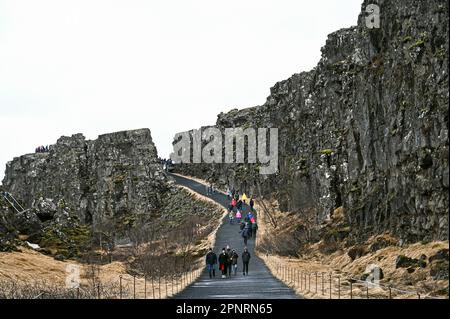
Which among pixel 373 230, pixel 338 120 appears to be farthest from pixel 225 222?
pixel 373 230

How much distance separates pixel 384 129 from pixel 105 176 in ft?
211

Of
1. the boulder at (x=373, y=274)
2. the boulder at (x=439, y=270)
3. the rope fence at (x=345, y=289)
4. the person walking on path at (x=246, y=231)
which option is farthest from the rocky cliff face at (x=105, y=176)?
the boulder at (x=439, y=270)

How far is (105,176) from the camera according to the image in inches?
3954

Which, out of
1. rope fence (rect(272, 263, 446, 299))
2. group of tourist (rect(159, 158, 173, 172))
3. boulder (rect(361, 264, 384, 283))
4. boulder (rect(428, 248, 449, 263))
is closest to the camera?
rope fence (rect(272, 263, 446, 299))

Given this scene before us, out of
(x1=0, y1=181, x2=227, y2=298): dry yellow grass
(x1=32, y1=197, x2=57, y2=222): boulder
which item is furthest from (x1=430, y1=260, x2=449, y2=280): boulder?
(x1=32, y1=197, x2=57, y2=222): boulder

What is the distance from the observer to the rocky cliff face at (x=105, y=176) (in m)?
96.6

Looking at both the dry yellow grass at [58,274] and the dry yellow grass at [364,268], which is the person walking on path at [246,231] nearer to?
the dry yellow grass at [364,268]

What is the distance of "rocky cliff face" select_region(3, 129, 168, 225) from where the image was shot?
317 ft

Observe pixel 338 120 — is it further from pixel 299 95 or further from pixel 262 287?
pixel 262 287

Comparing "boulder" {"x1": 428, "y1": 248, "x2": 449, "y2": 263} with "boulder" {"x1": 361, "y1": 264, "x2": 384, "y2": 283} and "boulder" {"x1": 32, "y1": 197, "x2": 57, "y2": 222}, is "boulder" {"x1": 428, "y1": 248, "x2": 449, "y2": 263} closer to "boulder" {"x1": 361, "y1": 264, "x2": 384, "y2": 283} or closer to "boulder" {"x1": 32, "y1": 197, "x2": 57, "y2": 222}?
"boulder" {"x1": 361, "y1": 264, "x2": 384, "y2": 283}

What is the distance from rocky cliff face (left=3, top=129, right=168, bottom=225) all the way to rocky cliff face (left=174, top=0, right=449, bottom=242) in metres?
28.5

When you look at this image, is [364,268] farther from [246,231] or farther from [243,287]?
[246,231]

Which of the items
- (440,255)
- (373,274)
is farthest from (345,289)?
(440,255)
